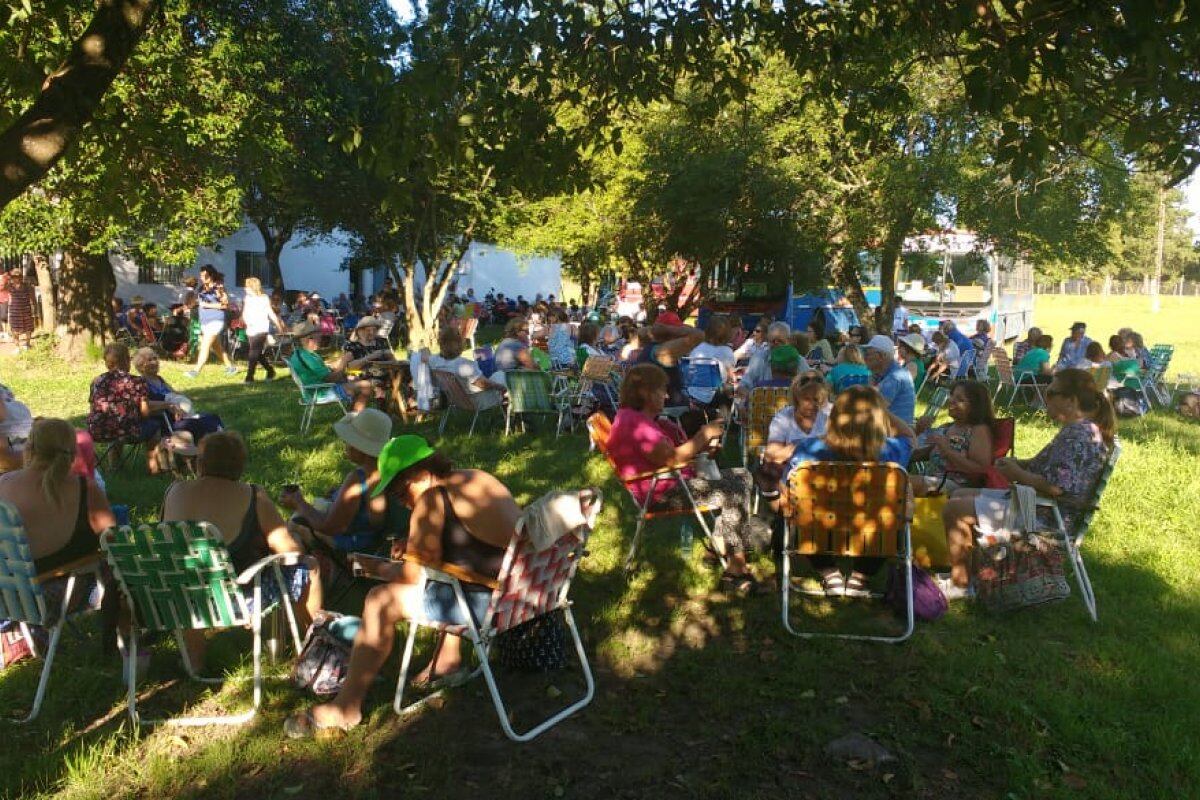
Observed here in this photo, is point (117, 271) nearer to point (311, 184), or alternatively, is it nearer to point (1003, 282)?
point (311, 184)

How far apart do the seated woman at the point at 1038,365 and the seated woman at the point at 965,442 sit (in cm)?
760

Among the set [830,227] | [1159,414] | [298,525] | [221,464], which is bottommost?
[1159,414]

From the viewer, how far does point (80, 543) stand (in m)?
3.98

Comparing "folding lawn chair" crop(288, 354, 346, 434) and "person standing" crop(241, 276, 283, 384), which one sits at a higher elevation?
"person standing" crop(241, 276, 283, 384)

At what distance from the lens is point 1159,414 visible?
40.7ft

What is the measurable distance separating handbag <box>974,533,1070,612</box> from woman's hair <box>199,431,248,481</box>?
3632mm

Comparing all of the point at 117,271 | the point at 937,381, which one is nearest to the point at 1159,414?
the point at 937,381

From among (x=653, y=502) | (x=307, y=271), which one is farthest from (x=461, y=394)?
(x=307, y=271)

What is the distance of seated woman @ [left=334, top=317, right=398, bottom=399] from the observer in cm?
1039

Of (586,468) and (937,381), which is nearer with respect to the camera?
(586,468)

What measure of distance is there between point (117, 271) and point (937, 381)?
22.5m

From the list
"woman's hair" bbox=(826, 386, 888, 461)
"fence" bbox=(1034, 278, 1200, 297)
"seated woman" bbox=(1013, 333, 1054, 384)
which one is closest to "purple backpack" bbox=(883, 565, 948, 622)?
"woman's hair" bbox=(826, 386, 888, 461)

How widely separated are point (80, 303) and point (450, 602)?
1410 cm

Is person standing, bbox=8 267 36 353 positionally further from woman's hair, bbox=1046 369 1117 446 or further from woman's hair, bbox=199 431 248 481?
woman's hair, bbox=1046 369 1117 446
